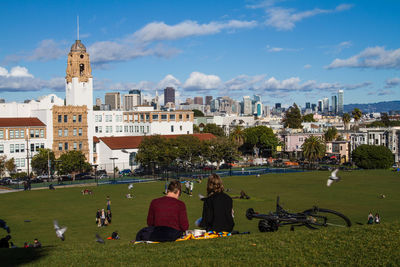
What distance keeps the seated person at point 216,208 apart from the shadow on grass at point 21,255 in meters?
4.64

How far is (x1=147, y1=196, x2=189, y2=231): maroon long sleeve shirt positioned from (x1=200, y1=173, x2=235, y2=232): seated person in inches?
31.5

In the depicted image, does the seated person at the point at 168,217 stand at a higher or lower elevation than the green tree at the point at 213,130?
lower

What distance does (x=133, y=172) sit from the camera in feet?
280

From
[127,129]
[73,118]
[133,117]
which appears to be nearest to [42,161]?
[73,118]

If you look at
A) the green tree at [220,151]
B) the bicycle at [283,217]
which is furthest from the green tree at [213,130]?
the bicycle at [283,217]

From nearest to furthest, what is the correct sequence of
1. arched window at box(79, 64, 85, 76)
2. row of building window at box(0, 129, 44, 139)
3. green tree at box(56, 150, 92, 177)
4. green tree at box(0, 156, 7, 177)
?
green tree at box(56, 150, 92, 177) → green tree at box(0, 156, 7, 177) → row of building window at box(0, 129, 44, 139) → arched window at box(79, 64, 85, 76)

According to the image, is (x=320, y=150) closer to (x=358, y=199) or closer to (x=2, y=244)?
(x=358, y=199)

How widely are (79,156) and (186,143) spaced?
19.4 meters

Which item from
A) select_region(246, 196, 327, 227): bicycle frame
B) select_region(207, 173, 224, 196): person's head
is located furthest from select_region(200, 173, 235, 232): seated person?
select_region(246, 196, 327, 227): bicycle frame

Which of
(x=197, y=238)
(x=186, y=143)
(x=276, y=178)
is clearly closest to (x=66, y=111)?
(x=186, y=143)

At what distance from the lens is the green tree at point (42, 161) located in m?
80.7

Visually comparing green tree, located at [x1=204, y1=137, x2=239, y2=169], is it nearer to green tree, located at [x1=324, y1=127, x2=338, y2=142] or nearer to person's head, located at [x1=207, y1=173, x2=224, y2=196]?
green tree, located at [x1=324, y1=127, x2=338, y2=142]

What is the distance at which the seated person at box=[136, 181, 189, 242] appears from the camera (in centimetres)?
1204

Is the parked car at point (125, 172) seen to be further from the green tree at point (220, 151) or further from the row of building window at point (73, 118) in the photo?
the green tree at point (220, 151)
